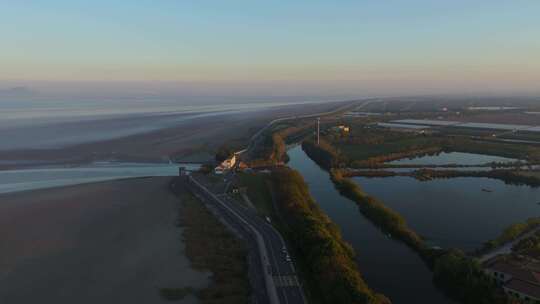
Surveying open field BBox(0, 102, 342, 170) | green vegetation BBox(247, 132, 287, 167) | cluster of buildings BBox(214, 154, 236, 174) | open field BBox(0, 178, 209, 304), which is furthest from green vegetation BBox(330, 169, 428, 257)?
open field BBox(0, 102, 342, 170)

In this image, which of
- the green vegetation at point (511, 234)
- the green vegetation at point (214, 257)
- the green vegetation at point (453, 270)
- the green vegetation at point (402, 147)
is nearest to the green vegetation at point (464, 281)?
the green vegetation at point (453, 270)

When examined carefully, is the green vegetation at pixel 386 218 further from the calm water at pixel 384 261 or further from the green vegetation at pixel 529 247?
the green vegetation at pixel 529 247

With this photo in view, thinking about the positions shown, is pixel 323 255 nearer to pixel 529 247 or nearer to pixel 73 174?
pixel 529 247

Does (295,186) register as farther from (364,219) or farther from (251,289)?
(251,289)

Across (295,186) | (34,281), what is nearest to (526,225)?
(295,186)

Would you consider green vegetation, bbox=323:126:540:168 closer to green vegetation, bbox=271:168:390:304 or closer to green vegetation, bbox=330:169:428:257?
→ green vegetation, bbox=330:169:428:257

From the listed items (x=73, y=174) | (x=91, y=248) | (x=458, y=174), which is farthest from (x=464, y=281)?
(x=73, y=174)

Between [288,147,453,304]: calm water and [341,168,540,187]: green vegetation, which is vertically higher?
[341,168,540,187]: green vegetation

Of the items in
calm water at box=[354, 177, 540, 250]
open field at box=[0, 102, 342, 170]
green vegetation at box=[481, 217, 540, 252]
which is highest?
open field at box=[0, 102, 342, 170]
